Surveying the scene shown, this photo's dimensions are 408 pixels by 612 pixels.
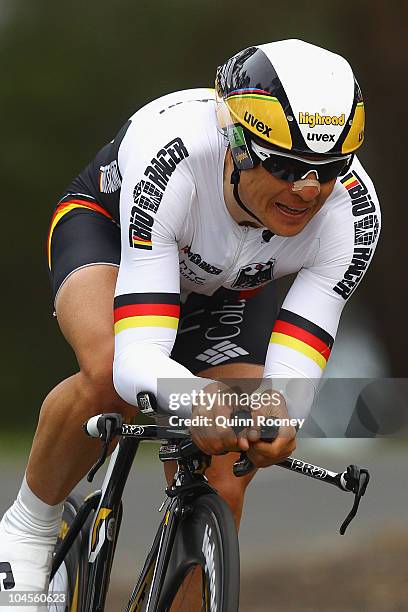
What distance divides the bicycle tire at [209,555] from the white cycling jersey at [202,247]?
32 centimetres

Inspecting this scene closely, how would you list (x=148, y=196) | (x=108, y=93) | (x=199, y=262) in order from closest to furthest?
1. (x=148, y=196)
2. (x=199, y=262)
3. (x=108, y=93)

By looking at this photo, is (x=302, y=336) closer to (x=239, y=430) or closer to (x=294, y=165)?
(x=294, y=165)

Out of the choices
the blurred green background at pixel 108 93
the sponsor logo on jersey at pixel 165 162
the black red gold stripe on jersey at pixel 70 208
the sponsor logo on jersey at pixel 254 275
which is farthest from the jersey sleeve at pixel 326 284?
the blurred green background at pixel 108 93

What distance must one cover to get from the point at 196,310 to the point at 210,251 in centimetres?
43

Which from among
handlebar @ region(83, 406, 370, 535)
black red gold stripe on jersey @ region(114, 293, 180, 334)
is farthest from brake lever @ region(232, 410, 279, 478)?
black red gold stripe on jersey @ region(114, 293, 180, 334)

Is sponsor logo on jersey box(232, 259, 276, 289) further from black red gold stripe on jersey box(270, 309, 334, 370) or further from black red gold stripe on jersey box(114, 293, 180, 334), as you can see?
black red gold stripe on jersey box(114, 293, 180, 334)

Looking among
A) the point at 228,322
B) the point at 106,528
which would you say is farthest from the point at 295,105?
the point at 106,528

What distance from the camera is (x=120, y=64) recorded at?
845 centimetres

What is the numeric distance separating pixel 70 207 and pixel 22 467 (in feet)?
12.6

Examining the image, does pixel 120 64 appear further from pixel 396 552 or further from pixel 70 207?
pixel 70 207

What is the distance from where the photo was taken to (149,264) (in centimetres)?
323

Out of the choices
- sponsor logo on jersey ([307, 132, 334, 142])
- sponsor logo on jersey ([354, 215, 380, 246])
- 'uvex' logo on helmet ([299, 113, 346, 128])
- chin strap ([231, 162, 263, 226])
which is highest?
'uvex' logo on helmet ([299, 113, 346, 128])

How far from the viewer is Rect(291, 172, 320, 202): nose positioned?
309cm

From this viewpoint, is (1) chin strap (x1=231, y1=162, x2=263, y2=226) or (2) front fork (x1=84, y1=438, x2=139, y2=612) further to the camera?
(2) front fork (x1=84, y1=438, x2=139, y2=612)
